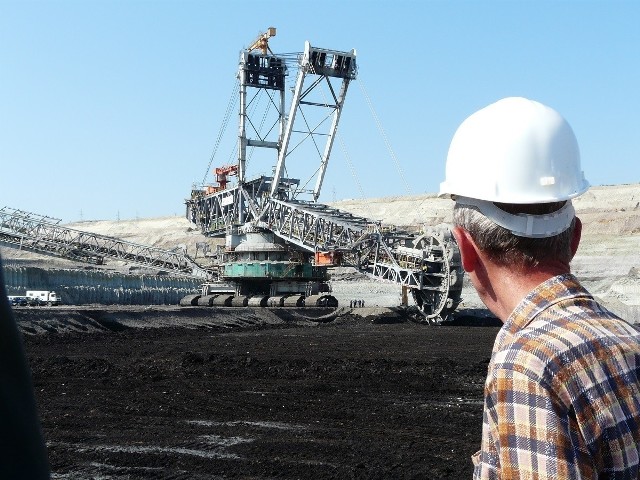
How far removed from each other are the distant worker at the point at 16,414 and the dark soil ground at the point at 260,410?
8065 millimetres

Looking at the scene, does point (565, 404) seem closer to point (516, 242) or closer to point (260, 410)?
point (516, 242)

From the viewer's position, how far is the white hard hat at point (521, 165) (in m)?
2.50

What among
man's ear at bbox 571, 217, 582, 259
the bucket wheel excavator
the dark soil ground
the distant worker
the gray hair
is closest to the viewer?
the distant worker

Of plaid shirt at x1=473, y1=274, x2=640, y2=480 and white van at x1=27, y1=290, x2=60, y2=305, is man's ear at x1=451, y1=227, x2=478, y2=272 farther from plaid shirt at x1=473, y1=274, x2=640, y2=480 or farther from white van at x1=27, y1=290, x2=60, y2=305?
white van at x1=27, y1=290, x2=60, y2=305

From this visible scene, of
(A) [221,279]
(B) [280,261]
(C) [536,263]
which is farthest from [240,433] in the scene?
(A) [221,279]

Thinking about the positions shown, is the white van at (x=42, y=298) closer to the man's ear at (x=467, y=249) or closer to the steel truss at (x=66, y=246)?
the steel truss at (x=66, y=246)

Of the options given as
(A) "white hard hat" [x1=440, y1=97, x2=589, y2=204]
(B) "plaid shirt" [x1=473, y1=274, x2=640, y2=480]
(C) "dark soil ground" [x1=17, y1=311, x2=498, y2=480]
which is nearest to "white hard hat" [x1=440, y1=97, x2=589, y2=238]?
(A) "white hard hat" [x1=440, y1=97, x2=589, y2=204]

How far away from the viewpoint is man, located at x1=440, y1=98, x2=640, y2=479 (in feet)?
6.75

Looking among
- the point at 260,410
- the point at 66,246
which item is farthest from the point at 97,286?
the point at 260,410

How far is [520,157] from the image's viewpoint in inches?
100.0

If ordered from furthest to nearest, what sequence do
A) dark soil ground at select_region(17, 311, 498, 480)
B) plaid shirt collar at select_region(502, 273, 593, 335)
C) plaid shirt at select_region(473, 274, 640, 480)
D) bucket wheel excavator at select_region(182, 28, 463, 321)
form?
bucket wheel excavator at select_region(182, 28, 463, 321)
dark soil ground at select_region(17, 311, 498, 480)
plaid shirt collar at select_region(502, 273, 593, 335)
plaid shirt at select_region(473, 274, 640, 480)

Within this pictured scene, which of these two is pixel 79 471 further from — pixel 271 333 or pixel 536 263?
pixel 271 333

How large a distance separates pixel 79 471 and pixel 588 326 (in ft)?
28.0

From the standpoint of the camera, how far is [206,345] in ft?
84.1
